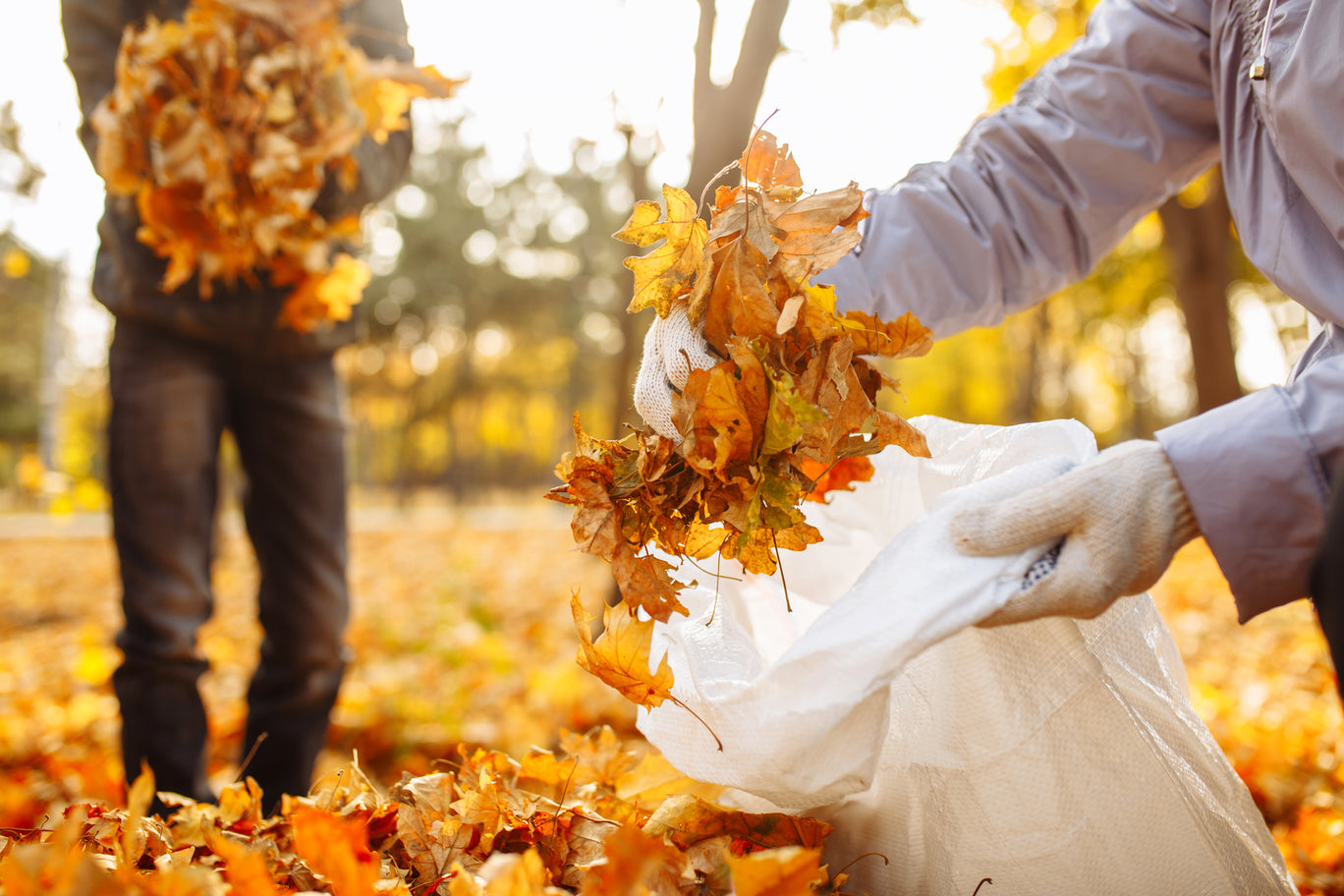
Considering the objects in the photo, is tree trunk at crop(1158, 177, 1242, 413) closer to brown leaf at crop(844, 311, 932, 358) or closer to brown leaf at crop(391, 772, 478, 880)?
brown leaf at crop(844, 311, 932, 358)

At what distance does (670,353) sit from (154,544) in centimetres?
146

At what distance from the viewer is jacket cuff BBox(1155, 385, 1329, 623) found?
0.81m

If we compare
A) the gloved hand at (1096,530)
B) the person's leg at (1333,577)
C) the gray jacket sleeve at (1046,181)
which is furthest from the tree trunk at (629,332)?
the person's leg at (1333,577)

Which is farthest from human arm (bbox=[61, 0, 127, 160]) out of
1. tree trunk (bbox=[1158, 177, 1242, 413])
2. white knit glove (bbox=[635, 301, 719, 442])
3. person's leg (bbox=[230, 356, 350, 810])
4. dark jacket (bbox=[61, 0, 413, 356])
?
tree trunk (bbox=[1158, 177, 1242, 413])

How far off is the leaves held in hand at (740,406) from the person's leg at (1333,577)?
46 cm

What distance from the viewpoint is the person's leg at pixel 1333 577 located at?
0.72m

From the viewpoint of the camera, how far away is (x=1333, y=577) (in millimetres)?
724

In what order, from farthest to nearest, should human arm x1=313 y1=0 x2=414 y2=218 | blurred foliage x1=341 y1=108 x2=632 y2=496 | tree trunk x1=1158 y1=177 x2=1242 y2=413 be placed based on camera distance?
blurred foliage x1=341 y1=108 x2=632 y2=496 → tree trunk x1=1158 y1=177 x2=1242 y2=413 → human arm x1=313 y1=0 x2=414 y2=218

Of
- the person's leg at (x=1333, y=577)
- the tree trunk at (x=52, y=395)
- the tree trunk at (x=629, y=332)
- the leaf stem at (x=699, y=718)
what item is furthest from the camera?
the tree trunk at (x=52, y=395)

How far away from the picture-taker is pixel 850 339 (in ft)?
3.39

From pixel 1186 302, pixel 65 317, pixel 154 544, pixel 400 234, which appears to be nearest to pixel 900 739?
pixel 154 544

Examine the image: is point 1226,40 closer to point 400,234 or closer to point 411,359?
point 400,234

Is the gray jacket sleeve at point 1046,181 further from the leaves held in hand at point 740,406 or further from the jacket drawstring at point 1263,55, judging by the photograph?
the leaves held in hand at point 740,406

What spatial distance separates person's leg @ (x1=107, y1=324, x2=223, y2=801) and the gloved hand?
1.78m
